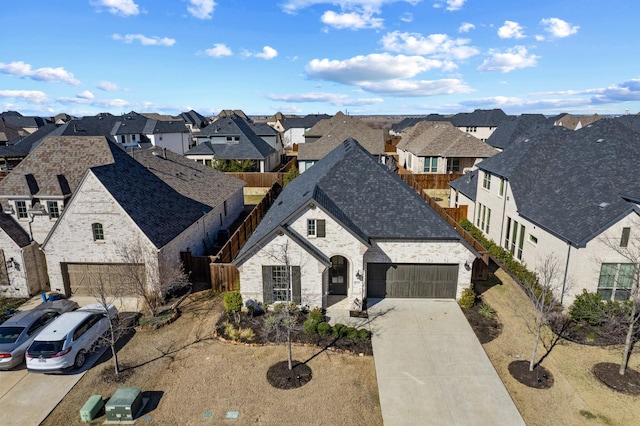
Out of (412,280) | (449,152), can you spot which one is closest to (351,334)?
(412,280)

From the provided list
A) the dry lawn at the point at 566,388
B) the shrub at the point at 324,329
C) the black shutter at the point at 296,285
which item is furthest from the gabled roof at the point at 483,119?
the shrub at the point at 324,329

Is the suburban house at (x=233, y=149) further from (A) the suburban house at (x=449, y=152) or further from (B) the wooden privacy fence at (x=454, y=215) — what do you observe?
(A) the suburban house at (x=449, y=152)

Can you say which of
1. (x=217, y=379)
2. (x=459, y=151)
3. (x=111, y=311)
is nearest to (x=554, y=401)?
(x=217, y=379)

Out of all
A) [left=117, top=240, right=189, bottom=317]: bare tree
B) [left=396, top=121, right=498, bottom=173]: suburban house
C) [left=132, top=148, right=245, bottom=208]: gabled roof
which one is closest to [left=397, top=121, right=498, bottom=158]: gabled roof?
[left=396, top=121, right=498, bottom=173]: suburban house

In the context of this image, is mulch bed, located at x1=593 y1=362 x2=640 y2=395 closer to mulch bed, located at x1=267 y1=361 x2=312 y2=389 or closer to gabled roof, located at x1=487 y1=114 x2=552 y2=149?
mulch bed, located at x1=267 y1=361 x2=312 y2=389

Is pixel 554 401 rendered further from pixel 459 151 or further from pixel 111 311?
pixel 459 151

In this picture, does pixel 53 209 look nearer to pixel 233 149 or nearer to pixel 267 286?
pixel 267 286

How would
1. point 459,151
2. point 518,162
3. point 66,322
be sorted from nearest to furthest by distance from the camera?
point 66,322 < point 518,162 < point 459,151
